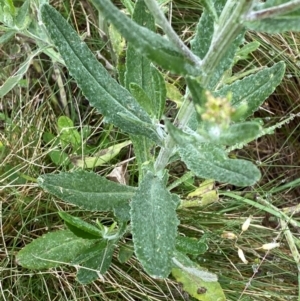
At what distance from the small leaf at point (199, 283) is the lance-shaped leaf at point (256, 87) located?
520 mm

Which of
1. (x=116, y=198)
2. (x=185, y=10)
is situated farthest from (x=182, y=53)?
(x=185, y=10)

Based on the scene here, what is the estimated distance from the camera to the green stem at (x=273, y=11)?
846 mm

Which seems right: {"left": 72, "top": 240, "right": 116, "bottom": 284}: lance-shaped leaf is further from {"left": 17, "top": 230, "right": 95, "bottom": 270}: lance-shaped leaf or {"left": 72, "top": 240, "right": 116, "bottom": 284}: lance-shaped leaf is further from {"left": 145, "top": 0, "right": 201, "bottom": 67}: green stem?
{"left": 145, "top": 0, "right": 201, "bottom": 67}: green stem

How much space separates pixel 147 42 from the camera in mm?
947

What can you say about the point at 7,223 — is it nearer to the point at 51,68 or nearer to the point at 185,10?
the point at 51,68

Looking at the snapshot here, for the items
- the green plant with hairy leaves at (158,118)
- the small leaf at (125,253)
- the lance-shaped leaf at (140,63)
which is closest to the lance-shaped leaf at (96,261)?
the green plant with hairy leaves at (158,118)

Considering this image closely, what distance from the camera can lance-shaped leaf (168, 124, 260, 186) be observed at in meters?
1.02

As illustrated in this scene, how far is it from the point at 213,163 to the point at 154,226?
0.20 meters

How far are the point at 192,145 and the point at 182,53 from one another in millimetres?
210

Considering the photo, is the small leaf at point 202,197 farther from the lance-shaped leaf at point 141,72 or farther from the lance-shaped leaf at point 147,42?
the lance-shaped leaf at point 147,42

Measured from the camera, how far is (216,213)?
1826mm

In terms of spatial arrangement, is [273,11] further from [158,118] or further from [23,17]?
[23,17]

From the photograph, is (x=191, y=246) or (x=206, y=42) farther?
(x=191, y=246)

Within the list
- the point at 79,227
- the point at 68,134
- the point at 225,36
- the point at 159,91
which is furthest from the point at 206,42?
the point at 68,134
